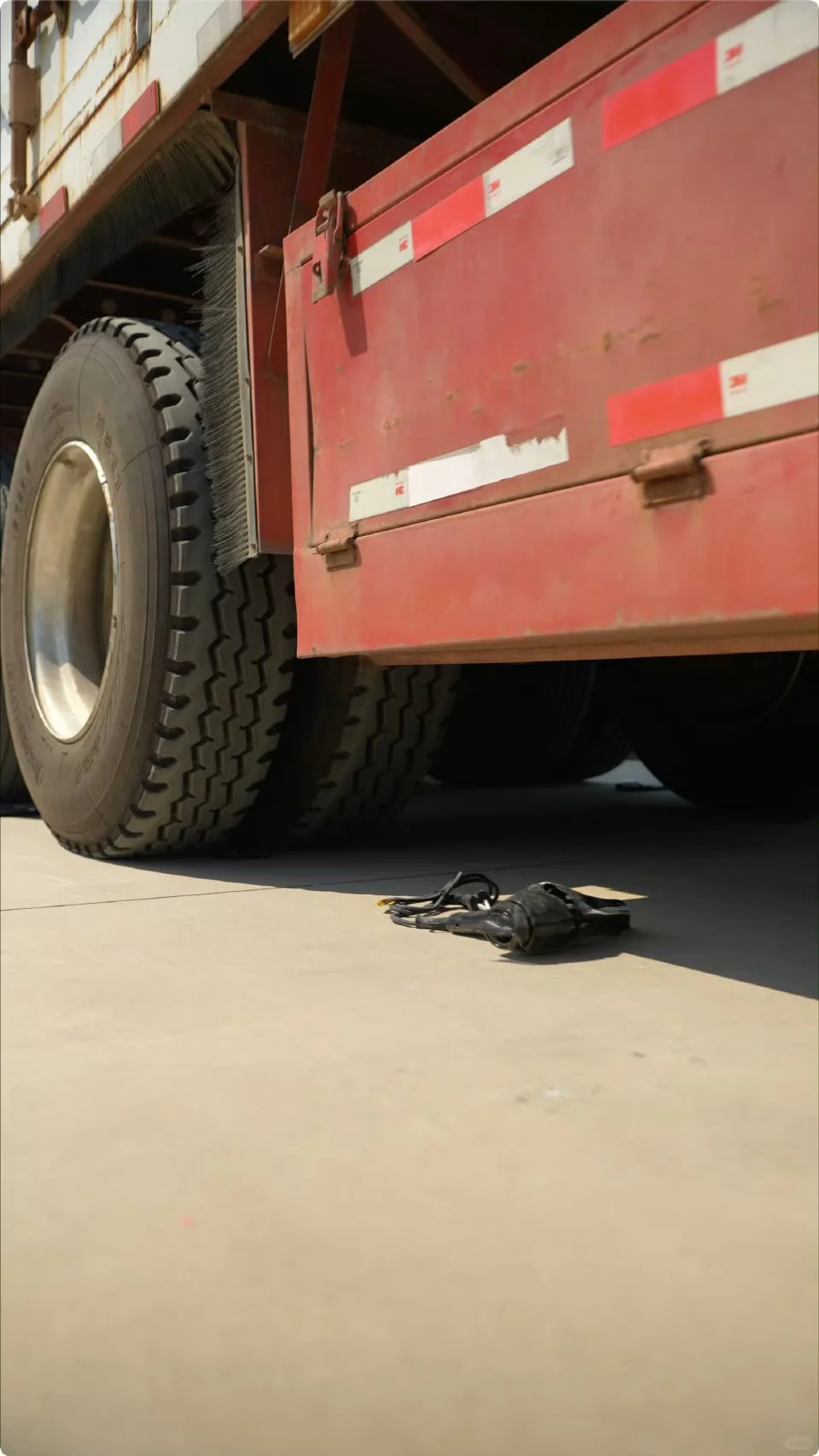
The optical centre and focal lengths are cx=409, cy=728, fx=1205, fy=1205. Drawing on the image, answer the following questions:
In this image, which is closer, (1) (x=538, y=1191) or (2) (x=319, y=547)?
(1) (x=538, y=1191)

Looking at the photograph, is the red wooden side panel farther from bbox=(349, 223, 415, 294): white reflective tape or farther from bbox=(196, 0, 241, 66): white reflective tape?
bbox=(196, 0, 241, 66): white reflective tape

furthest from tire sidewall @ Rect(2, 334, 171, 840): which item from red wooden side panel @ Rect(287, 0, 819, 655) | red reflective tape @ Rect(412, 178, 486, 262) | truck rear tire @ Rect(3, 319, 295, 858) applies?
red reflective tape @ Rect(412, 178, 486, 262)

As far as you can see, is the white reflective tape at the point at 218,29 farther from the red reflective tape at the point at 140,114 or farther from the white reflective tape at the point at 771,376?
the white reflective tape at the point at 771,376

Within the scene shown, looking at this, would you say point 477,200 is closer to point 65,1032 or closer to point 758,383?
point 758,383

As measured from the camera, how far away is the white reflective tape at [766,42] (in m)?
1.42

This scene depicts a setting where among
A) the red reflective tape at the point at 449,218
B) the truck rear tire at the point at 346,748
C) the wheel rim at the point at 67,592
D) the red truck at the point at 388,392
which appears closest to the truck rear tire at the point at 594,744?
the red truck at the point at 388,392

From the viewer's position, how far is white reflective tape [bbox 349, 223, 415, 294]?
2.13 metres

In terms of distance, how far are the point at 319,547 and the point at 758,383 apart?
42.8 inches

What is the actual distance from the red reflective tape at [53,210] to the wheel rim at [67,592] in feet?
2.18

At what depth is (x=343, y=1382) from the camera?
2.98ft

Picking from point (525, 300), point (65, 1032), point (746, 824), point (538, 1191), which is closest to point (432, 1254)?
point (538, 1191)

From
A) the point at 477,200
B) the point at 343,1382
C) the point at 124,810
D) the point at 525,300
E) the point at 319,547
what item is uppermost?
the point at 477,200

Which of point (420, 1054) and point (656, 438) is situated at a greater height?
point (656, 438)

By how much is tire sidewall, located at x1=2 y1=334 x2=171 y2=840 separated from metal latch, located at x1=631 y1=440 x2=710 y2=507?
1.53 meters
